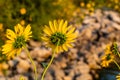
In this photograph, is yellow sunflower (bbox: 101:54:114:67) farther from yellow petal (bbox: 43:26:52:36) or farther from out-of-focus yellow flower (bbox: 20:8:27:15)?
out-of-focus yellow flower (bbox: 20:8:27:15)

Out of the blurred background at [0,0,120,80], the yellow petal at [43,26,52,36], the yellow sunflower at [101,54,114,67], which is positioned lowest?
the yellow sunflower at [101,54,114,67]

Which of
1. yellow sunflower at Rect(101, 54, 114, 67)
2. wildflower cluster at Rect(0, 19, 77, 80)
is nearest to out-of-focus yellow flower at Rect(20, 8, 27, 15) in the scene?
yellow sunflower at Rect(101, 54, 114, 67)

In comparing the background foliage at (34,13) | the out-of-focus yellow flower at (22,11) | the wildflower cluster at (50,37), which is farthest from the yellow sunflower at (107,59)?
the out-of-focus yellow flower at (22,11)

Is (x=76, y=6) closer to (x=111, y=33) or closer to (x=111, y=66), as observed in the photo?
(x=111, y=33)

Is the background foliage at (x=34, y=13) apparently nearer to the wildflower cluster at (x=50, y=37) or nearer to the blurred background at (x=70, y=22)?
the blurred background at (x=70, y=22)

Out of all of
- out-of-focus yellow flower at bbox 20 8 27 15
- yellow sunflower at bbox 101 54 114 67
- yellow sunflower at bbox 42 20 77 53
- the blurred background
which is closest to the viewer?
yellow sunflower at bbox 42 20 77 53

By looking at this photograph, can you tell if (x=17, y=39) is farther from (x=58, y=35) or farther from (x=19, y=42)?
(x=58, y=35)

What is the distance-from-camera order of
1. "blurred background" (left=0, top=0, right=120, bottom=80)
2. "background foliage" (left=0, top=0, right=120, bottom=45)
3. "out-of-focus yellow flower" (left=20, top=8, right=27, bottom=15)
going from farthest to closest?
"out-of-focus yellow flower" (left=20, top=8, right=27, bottom=15)
"background foliage" (left=0, top=0, right=120, bottom=45)
"blurred background" (left=0, top=0, right=120, bottom=80)

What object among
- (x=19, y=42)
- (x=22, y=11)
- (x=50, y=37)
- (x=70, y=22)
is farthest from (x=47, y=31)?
(x=70, y=22)
